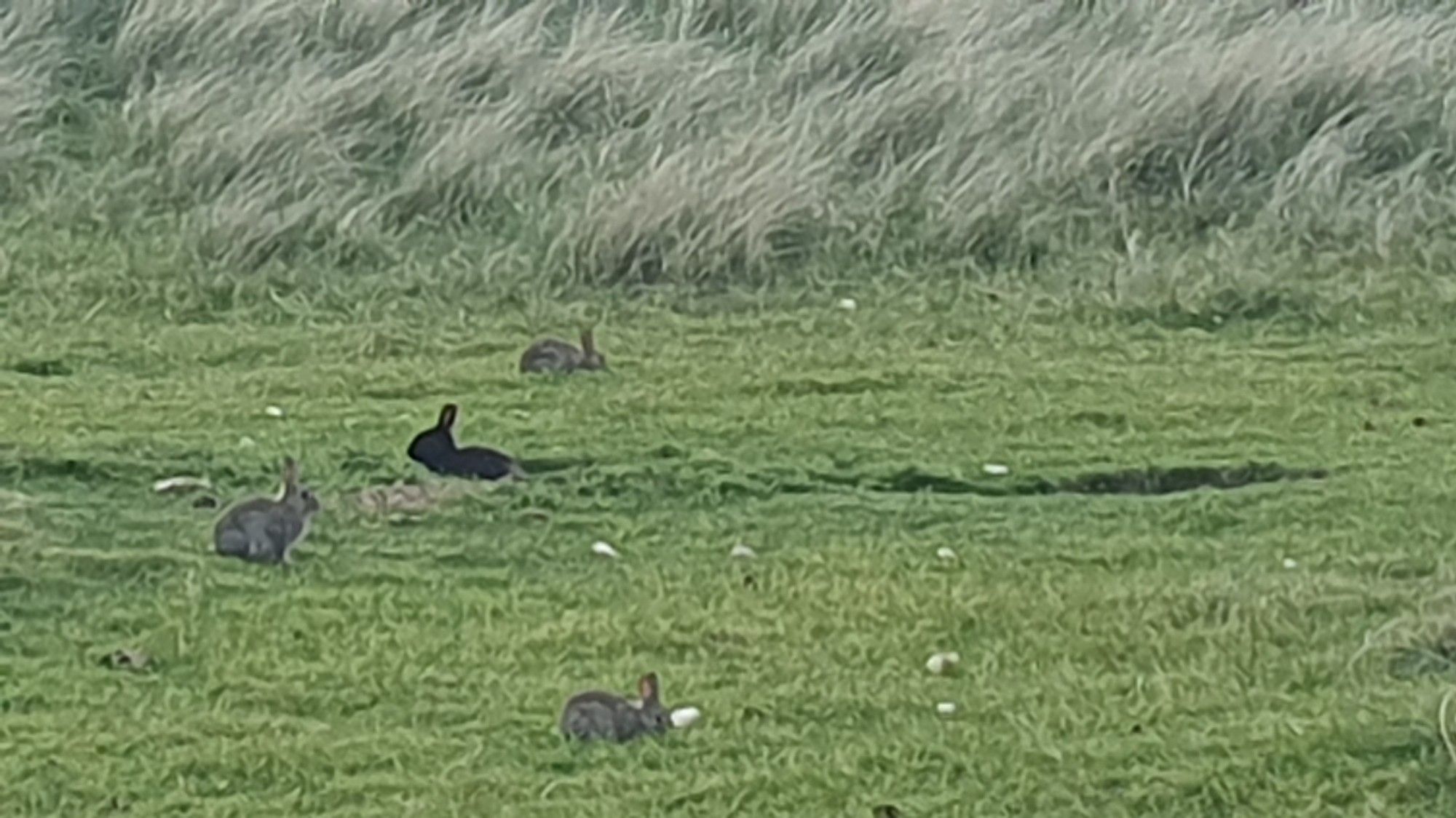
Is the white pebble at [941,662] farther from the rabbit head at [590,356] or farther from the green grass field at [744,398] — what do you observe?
the rabbit head at [590,356]

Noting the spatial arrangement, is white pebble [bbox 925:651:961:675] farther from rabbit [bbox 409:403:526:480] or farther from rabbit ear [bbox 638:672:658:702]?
rabbit [bbox 409:403:526:480]

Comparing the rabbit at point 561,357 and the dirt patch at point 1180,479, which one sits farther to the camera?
the rabbit at point 561,357

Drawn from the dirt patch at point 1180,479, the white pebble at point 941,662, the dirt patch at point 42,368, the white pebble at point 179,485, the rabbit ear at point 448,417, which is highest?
the dirt patch at point 1180,479

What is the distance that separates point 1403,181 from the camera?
4.76 ft

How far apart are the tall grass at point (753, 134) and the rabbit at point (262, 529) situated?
291 millimetres

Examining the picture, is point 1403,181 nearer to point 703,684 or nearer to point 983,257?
point 983,257

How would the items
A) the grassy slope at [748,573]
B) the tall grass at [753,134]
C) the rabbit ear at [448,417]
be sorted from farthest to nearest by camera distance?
the tall grass at [753,134], the rabbit ear at [448,417], the grassy slope at [748,573]

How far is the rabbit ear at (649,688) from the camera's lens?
1046mm

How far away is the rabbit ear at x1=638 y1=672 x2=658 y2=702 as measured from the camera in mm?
1046

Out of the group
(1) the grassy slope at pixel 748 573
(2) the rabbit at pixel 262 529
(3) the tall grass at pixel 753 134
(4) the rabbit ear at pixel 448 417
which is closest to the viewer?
(1) the grassy slope at pixel 748 573

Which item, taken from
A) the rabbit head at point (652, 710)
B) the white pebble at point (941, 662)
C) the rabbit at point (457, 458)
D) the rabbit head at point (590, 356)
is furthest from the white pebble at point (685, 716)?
the rabbit head at point (590, 356)

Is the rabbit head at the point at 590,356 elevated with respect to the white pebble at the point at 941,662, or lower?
elevated

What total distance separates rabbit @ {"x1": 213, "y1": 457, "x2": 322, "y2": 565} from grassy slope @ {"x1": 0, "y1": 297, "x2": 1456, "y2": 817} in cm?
1

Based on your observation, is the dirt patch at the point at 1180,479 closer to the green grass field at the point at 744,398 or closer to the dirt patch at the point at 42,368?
the green grass field at the point at 744,398
